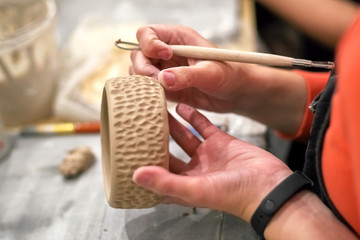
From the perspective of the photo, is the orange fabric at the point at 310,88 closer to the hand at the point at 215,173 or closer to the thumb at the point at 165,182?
the hand at the point at 215,173

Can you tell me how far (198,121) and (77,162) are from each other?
241 millimetres

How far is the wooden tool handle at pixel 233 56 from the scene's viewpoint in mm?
527

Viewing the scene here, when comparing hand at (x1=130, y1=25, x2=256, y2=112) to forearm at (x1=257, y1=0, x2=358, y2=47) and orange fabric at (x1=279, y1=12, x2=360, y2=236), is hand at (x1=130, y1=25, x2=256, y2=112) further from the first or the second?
forearm at (x1=257, y1=0, x2=358, y2=47)

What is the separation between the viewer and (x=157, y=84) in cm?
48

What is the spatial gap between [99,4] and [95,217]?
816 mm

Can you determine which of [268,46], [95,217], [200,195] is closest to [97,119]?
[95,217]

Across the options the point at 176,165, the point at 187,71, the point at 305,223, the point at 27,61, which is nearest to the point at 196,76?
the point at 187,71

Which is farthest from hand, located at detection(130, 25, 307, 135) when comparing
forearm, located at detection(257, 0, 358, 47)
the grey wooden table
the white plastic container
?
forearm, located at detection(257, 0, 358, 47)

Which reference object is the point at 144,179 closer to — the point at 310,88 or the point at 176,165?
the point at 176,165

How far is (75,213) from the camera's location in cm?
60

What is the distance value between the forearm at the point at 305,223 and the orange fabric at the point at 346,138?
0.02m

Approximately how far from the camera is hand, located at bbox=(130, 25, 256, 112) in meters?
0.52

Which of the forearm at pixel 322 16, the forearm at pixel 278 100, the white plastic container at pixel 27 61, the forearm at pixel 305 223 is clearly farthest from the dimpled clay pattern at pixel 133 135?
the forearm at pixel 322 16

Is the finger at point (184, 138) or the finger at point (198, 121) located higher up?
the finger at point (198, 121)
